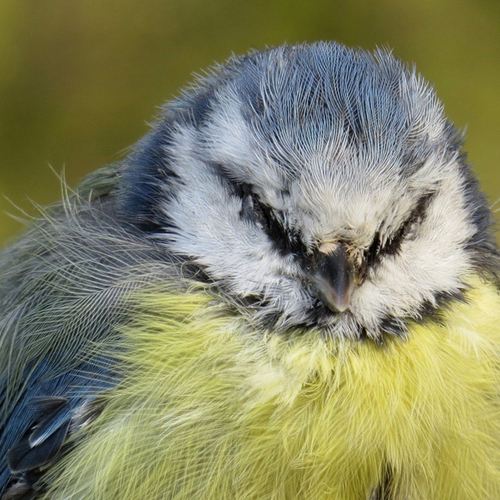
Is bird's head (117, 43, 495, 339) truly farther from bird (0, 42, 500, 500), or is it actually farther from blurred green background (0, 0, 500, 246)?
blurred green background (0, 0, 500, 246)

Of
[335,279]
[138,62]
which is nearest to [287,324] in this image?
[335,279]

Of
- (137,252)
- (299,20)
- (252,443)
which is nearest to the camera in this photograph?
(252,443)

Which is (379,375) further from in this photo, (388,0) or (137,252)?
(388,0)

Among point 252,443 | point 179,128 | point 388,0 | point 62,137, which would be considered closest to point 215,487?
point 252,443

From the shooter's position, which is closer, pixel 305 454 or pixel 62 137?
pixel 305 454

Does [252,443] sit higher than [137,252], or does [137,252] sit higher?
[137,252]

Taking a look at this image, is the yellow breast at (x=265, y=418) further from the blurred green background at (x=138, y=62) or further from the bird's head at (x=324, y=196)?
the blurred green background at (x=138, y=62)

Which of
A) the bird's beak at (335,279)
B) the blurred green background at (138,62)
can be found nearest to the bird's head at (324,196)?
the bird's beak at (335,279)
